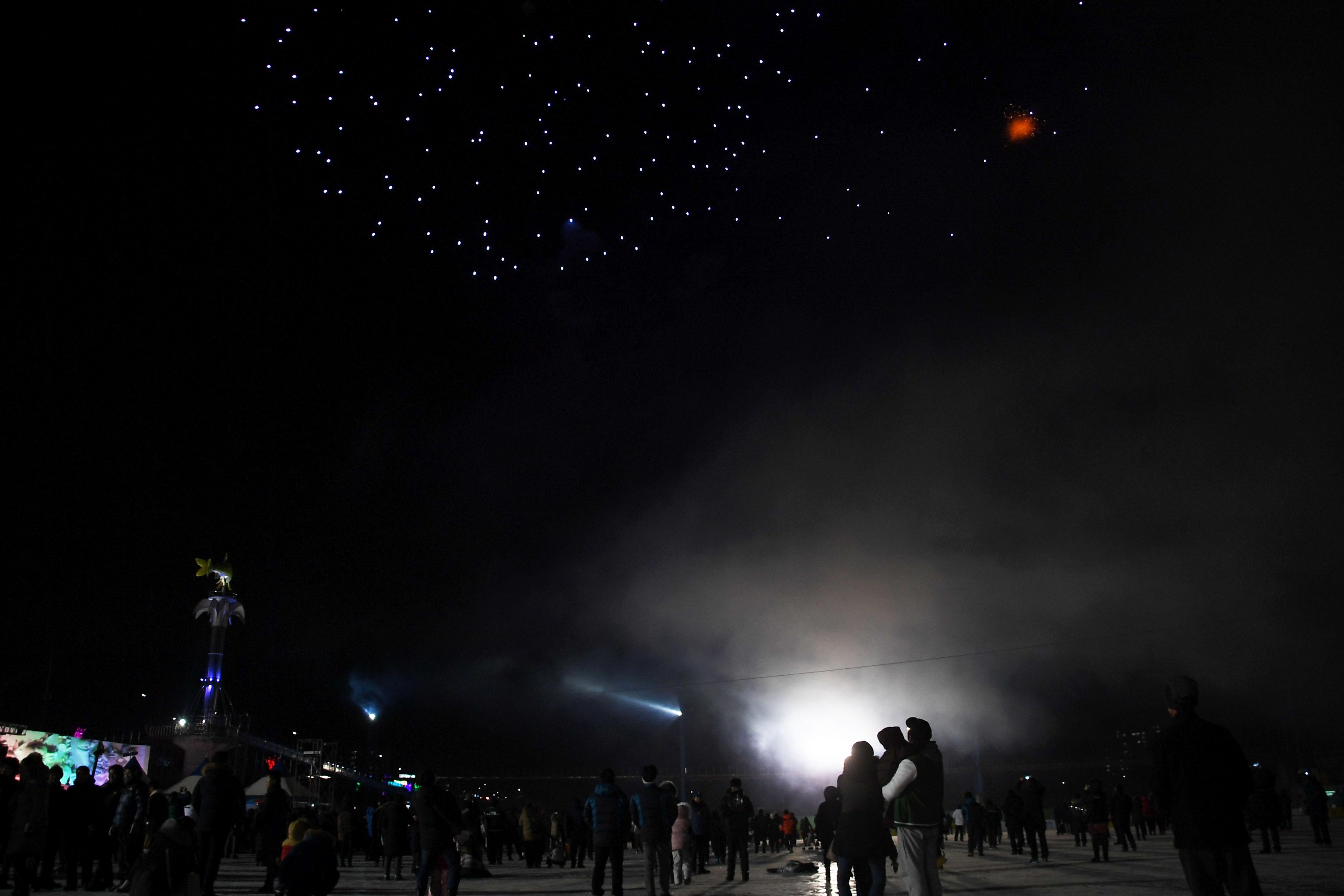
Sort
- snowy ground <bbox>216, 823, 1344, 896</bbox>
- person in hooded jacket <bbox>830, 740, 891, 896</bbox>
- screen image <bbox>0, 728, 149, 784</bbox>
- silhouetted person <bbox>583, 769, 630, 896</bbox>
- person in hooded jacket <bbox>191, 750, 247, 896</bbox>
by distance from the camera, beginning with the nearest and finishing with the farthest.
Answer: person in hooded jacket <bbox>830, 740, 891, 896</bbox>
person in hooded jacket <bbox>191, 750, 247, 896</bbox>
snowy ground <bbox>216, 823, 1344, 896</bbox>
silhouetted person <bbox>583, 769, 630, 896</bbox>
screen image <bbox>0, 728, 149, 784</bbox>

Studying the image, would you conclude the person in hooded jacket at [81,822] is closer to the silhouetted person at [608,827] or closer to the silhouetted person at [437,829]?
the silhouetted person at [437,829]

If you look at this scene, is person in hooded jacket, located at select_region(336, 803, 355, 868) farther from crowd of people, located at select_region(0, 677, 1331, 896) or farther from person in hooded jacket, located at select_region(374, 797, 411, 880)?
person in hooded jacket, located at select_region(374, 797, 411, 880)

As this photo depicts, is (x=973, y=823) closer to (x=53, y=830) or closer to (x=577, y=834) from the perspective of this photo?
(x=577, y=834)

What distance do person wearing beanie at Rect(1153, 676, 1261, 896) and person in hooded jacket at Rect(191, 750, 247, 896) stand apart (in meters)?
8.00

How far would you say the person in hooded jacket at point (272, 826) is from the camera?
10.9 meters

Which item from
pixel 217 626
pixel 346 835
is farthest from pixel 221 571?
pixel 346 835

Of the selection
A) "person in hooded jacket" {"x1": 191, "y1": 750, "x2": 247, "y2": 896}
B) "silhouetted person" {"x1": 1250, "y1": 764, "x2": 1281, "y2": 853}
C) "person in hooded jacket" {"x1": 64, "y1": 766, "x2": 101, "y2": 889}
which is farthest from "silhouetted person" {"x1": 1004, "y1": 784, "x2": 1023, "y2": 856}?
"person in hooded jacket" {"x1": 64, "y1": 766, "x2": 101, "y2": 889}

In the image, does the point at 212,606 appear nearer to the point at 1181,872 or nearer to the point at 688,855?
the point at 688,855

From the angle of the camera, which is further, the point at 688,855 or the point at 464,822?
the point at 464,822

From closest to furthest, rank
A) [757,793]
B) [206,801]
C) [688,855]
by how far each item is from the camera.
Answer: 1. [206,801]
2. [688,855]
3. [757,793]

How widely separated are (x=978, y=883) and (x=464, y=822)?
8854 mm

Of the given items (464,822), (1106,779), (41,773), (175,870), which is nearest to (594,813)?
(175,870)

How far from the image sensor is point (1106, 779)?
7994 cm

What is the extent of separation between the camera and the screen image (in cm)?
2959
